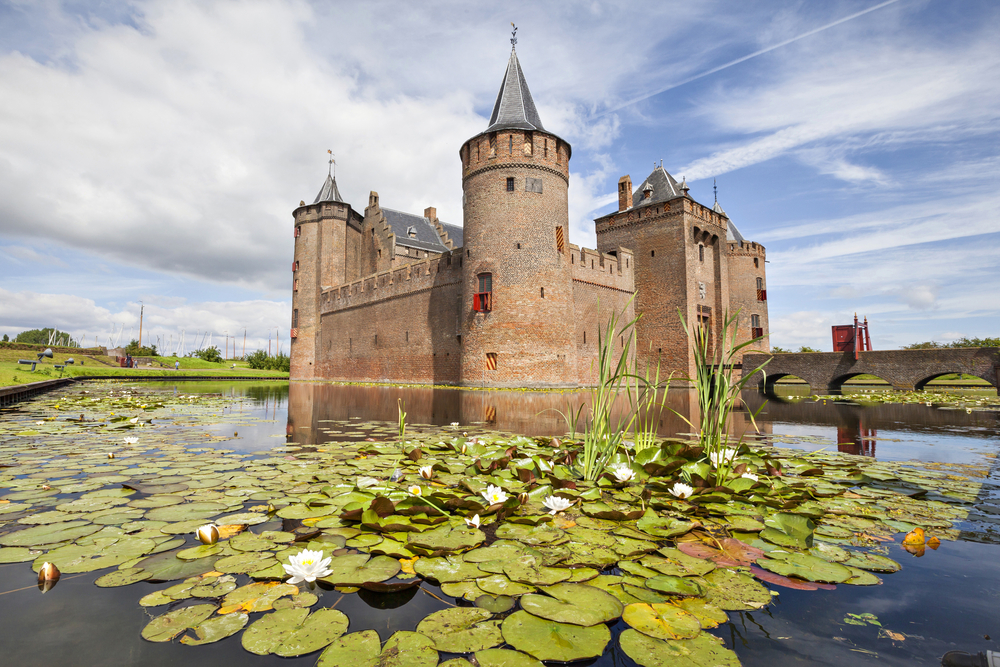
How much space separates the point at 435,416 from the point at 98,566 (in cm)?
620

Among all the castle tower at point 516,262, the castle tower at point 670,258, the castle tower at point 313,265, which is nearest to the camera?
the castle tower at point 516,262

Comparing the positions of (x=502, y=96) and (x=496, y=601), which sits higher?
(x=502, y=96)

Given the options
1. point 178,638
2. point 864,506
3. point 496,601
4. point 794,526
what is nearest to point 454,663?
point 496,601

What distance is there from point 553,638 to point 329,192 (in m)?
33.8

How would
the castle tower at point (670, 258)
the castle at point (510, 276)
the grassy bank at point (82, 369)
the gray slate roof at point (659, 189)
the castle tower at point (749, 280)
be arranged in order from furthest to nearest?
1. the castle tower at point (749, 280)
2. the gray slate roof at point (659, 189)
3. the castle tower at point (670, 258)
4. the castle at point (510, 276)
5. the grassy bank at point (82, 369)

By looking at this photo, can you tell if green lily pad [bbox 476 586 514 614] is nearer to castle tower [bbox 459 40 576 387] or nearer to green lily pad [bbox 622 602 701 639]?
green lily pad [bbox 622 602 701 639]

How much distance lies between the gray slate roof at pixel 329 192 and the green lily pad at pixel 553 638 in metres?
32.5

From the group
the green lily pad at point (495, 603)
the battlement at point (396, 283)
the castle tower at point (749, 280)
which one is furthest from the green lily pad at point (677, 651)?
the castle tower at point (749, 280)

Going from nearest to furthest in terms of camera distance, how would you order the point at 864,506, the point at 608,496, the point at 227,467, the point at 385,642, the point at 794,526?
1. the point at 385,642
2. the point at 794,526
3. the point at 864,506
4. the point at 608,496
5. the point at 227,467

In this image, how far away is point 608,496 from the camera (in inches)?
113

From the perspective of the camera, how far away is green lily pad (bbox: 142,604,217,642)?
133 cm

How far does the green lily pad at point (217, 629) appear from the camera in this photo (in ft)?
4.34

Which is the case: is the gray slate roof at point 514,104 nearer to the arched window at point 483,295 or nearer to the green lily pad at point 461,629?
the arched window at point 483,295

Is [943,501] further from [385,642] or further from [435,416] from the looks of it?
[435,416]
